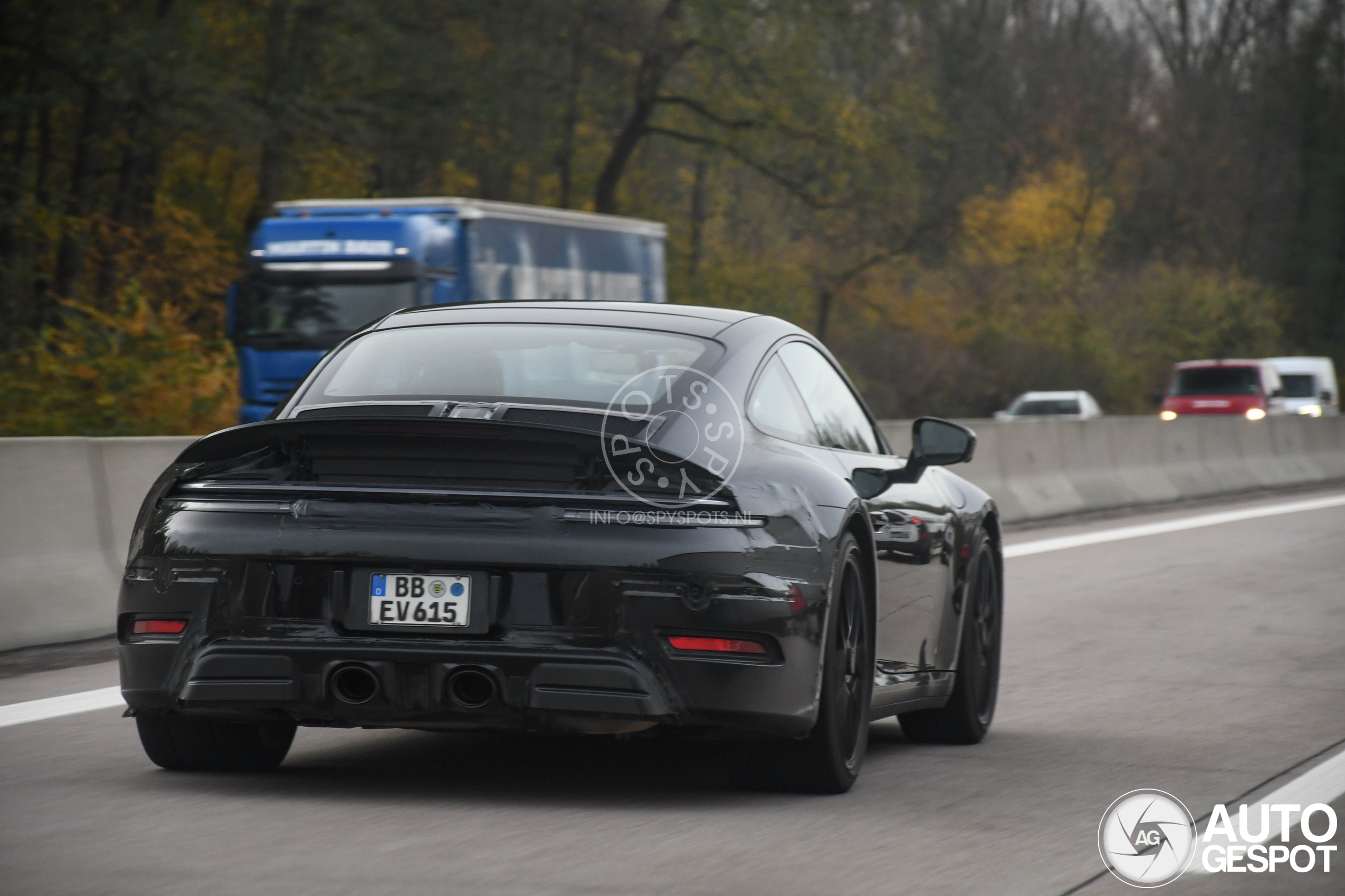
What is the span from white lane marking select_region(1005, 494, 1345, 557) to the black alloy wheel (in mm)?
11038

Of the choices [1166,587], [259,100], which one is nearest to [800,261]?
[259,100]

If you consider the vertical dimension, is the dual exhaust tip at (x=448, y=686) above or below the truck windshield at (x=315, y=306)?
above

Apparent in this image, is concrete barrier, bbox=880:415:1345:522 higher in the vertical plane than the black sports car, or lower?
lower

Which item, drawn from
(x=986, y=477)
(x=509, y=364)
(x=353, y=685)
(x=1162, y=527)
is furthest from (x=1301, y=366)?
(x=353, y=685)

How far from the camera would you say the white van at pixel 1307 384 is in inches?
1838

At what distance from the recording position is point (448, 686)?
18.5 feet

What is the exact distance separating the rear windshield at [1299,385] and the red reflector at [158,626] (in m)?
44.0

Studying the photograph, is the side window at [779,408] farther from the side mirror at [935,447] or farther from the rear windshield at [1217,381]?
the rear windshield at [1217,381]

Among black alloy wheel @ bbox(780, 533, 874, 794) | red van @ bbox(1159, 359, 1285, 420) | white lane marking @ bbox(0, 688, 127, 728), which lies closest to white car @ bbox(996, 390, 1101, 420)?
red van @ bbox(1159, 359, 1285, 420)

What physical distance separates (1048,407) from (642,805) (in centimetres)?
3782

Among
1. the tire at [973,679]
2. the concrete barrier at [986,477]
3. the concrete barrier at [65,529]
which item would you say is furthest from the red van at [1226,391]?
the tire at [973,679]

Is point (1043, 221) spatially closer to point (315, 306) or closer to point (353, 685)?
point (315, 306)

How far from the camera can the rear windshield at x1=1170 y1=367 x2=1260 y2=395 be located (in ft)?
134

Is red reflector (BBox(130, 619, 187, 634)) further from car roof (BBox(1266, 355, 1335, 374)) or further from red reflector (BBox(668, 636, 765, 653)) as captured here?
car roof (BBox(1266, 355, 1335, 374))
